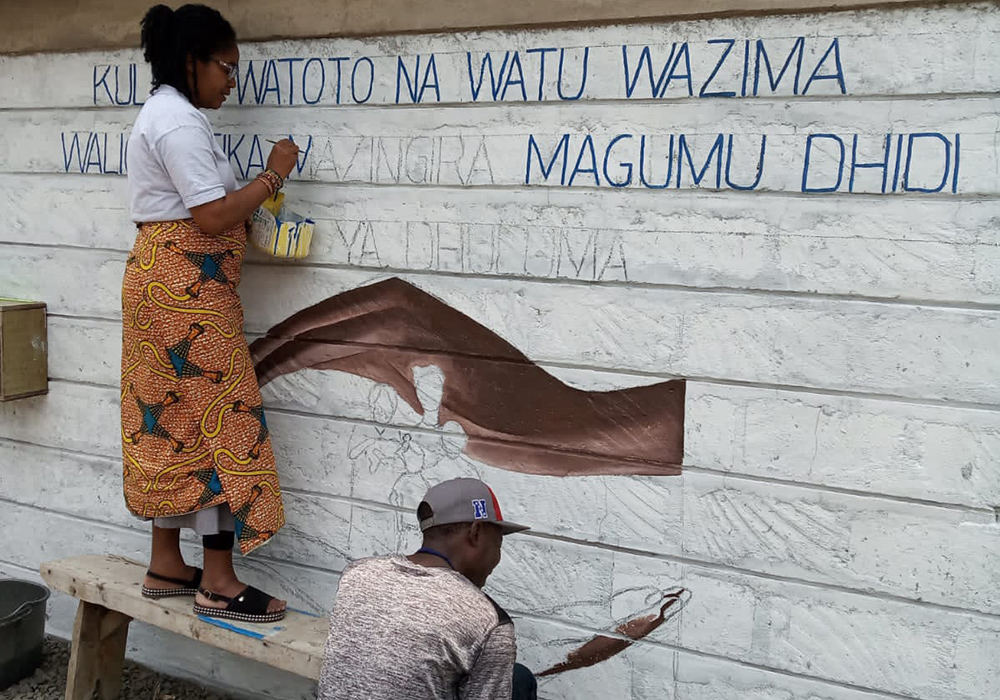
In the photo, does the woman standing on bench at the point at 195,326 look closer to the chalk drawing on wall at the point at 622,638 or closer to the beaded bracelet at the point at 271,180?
the beaded bracelet at the point at 271,180

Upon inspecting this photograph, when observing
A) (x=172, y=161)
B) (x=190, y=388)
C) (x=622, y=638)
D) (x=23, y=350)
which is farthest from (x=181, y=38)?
(x=622, y=638)

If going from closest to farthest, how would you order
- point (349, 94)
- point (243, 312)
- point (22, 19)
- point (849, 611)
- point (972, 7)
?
point (972, 7) < point (849, 611) < point (349, 94) < point (243, 312) < point (22, 19)

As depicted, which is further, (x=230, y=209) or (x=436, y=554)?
(x=230, y=209)

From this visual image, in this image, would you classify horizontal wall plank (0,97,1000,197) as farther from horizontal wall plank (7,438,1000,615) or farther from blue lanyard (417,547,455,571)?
blue lanyard (417,547,455,571)

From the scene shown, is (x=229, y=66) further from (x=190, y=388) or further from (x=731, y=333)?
(x=731, y=333)

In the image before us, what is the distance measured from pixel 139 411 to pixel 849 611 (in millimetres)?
2319

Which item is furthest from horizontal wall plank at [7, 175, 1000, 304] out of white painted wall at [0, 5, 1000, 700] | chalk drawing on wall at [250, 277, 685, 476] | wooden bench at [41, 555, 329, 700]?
wooden bench at [41, 555, 329, 700]

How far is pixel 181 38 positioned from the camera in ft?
10.8

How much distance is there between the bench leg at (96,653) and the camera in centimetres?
376

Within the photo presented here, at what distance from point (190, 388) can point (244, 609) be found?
0.77 metres

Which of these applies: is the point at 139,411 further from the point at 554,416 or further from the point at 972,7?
the point at 972,7

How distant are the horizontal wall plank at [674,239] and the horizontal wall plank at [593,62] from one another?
311mm

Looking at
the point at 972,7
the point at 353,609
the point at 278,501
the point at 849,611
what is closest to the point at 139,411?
the point at 278,501

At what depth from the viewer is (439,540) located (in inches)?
93.6
